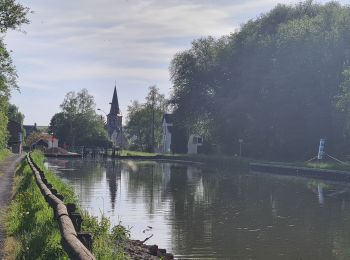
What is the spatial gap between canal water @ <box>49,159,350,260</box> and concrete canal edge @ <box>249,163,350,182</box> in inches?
289

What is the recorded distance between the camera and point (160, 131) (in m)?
158

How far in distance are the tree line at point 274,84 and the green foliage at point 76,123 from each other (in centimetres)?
6563

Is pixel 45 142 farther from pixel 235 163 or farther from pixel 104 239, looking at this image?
pixel 104 239

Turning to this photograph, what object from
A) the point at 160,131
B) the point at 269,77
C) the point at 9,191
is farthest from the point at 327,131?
the point at 160,131

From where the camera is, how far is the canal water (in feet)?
61.4

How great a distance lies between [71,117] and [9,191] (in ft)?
432

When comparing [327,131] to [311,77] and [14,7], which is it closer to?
[311,77]

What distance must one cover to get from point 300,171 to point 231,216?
1333 inches

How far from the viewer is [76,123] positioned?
155m

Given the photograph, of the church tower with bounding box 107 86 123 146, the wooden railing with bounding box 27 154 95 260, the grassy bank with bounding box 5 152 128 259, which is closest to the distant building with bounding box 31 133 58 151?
the church tower with bounding box 107 86 123 146

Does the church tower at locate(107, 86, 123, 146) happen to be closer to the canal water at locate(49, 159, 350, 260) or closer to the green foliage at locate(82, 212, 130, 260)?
the canal water at locate(49, 159, 350, 260)

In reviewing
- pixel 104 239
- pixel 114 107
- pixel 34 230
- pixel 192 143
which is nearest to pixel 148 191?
pixel 34 230

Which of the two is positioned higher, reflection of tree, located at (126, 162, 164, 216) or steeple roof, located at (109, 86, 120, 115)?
steeple roof, located at (109, 86, 120, 115)

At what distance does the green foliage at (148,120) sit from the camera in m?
146
